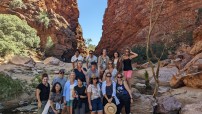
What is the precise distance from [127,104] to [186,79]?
283 inches

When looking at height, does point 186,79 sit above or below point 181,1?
below

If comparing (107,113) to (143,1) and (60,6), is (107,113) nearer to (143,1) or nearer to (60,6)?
(143,1)

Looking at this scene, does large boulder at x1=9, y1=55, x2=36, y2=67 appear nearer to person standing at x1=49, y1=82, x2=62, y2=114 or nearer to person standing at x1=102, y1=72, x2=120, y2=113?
person standing at x1=49, y1=82, x2=62, y2=114

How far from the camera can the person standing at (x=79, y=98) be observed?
7527 millimetres

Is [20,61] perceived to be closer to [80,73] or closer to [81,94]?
[80,73]

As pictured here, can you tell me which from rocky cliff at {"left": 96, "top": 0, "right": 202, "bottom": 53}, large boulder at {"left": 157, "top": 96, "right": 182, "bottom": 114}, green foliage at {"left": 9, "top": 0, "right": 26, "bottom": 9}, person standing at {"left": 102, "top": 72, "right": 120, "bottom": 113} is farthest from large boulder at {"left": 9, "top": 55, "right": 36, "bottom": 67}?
green foliage at {"left": 9, "top": 0, "right": 26, "bottom": 9}

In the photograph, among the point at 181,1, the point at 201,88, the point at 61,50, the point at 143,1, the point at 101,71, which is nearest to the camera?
the point at 101,71

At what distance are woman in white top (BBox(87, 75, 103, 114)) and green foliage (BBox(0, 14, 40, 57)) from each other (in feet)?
70.4

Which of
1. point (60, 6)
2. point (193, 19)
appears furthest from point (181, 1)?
point (60, 6)

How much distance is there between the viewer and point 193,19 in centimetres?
3650

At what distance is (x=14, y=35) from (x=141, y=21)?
19.2m

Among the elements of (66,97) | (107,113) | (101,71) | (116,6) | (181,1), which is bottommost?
(107,113)

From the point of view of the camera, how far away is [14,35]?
3231 cm

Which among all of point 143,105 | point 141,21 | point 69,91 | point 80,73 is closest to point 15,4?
point 141,21
